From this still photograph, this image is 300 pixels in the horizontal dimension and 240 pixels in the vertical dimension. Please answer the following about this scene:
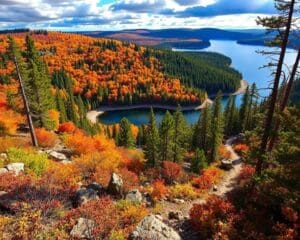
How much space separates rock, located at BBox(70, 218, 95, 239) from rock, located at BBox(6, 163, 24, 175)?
8.65m

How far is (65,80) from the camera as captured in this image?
550ft

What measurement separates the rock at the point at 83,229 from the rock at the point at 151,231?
2036 millimetres

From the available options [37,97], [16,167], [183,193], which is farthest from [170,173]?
[37,97]

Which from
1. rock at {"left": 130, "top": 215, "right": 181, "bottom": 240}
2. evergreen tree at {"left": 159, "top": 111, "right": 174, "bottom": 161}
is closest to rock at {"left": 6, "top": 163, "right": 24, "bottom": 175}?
rock at {"left": 130, "top": 215, "right": 181, "bottom": 240}

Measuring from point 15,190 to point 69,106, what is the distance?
209ft

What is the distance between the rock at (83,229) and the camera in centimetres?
1366

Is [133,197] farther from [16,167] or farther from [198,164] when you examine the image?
[198,164]

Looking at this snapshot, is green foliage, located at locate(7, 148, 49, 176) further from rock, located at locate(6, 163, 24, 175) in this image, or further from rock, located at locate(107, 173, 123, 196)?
rock, located at locate(107, 173, 123, 196)

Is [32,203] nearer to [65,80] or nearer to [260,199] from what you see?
[260,199]

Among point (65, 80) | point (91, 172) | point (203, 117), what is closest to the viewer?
point (91, 172)

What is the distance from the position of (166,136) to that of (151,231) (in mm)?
29597

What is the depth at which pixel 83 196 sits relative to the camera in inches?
706

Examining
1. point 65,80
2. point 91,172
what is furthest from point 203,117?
point 65,80

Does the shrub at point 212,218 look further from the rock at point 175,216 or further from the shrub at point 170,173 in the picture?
the shrub at point 170,173
